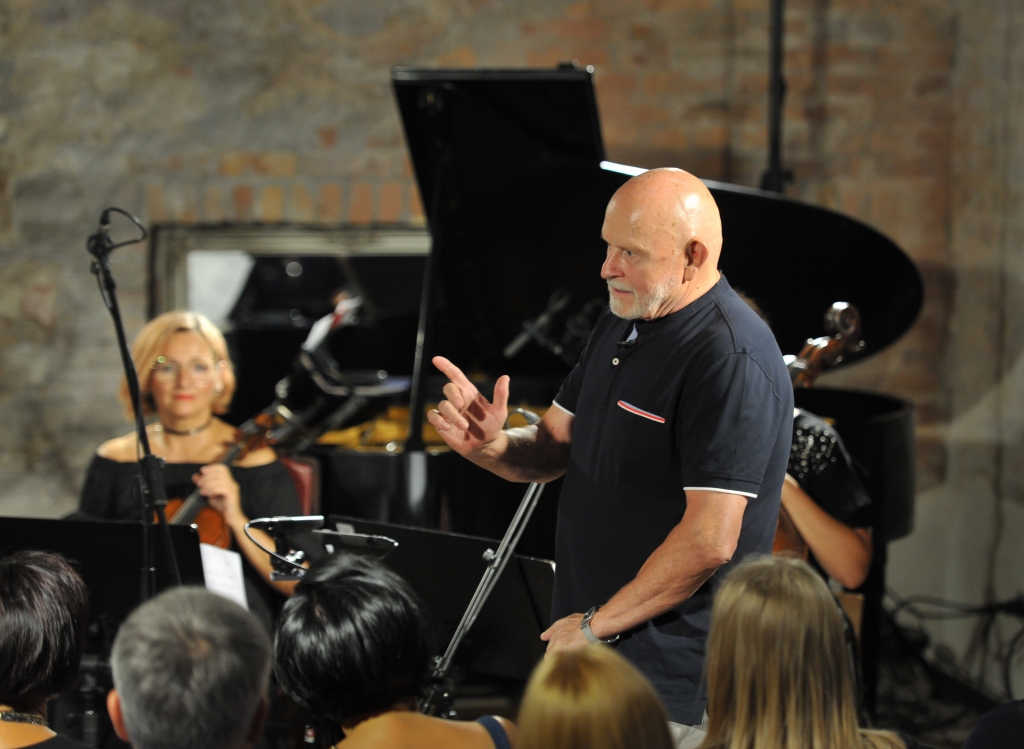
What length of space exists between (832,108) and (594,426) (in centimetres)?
322

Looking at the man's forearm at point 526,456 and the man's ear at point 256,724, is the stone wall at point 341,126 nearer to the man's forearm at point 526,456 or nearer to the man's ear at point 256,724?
the man's forearm at point 526,456

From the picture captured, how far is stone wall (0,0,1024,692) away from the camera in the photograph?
15.0 feet

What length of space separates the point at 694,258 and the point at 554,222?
6.30 ft

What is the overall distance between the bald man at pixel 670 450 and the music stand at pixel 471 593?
0.24 metres

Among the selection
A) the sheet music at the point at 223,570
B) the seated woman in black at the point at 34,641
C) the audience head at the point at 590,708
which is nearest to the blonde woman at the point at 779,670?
the audience head at the point at 590,708

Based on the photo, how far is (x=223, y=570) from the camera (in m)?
2.64

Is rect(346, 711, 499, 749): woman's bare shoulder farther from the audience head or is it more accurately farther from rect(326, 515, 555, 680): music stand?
rect(326, 515, 555, 680): music stand

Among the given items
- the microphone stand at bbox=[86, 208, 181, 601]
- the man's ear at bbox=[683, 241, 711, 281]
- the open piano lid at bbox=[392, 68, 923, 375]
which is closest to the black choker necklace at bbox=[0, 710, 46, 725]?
the microphone stand at bbox=[86, 208, 181, 601]

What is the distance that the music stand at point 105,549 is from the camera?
7.79 feet

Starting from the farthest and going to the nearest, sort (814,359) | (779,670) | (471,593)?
(814,359), (471,593), (779,670)

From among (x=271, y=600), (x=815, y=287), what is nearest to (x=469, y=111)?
(x=815, y=287)

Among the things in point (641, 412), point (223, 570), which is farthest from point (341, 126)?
point (641, 412)

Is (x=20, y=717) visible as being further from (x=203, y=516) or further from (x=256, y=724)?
(x=203, y=516)

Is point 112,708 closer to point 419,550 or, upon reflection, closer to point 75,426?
point 419,550
